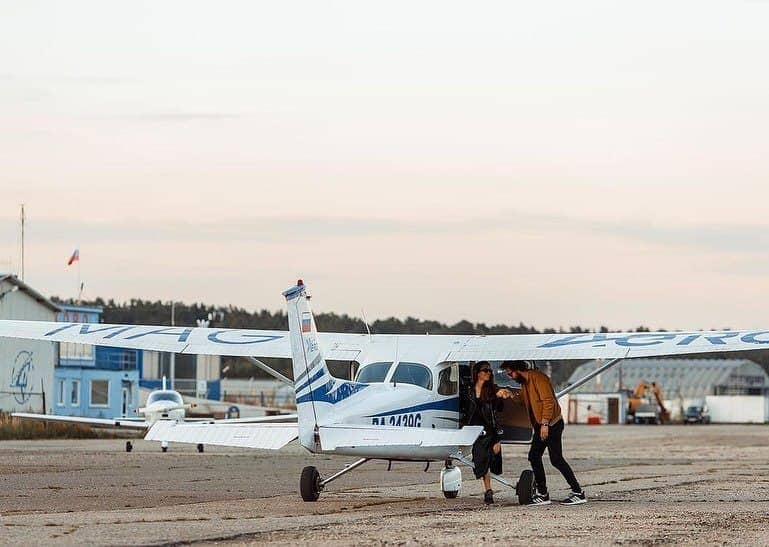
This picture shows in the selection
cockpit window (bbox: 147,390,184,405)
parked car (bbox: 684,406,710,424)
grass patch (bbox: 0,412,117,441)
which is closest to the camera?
cockpit window (bbox: 147,390,184,405)

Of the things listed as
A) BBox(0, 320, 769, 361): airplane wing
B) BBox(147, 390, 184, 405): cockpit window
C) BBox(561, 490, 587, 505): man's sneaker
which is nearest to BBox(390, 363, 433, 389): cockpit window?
BBox(0, 320, 769, 361): airplane wing

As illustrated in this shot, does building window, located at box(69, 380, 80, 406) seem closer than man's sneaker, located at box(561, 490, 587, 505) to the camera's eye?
No

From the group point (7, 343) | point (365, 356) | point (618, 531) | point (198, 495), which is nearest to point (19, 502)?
point (198, 495)

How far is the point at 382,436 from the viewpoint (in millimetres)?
14930

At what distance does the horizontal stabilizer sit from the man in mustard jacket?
0.94m

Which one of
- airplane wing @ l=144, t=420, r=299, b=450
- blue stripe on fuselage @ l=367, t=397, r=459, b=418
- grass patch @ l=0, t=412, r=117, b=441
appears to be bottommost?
grass patch @ l=0, t=412, r=117, b=441

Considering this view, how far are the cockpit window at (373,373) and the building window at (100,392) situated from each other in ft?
152

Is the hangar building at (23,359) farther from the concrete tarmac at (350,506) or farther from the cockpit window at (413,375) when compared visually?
the cockpit window at (413,375)

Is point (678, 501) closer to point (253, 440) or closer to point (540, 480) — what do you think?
point (540, 480)

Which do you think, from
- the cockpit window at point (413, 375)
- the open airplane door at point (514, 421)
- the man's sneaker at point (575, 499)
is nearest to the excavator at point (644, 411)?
the open airplane door at point (514, 421)

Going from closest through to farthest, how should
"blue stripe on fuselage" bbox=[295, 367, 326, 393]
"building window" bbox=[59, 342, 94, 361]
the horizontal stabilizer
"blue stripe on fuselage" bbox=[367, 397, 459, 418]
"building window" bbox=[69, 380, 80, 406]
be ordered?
the horizontal stabilizer < "blue stripe on fuselage" bbox=[295, 367, 326, 393] < "blue stripe on fuselage" bbox=[367, 397, 459, 418] < "building window" bbox=[69, 380, 80, 406] < "building window" bbox=[59, 342, 94, 361]

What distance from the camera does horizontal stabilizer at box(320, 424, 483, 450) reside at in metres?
14.7

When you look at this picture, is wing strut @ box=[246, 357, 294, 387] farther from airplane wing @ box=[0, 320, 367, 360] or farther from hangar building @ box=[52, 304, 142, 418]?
hangar building @ box=[52, 304, 142, 418]

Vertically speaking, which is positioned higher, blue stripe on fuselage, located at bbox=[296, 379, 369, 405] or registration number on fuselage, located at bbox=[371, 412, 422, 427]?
blue stripe on fuselage, located at bbox=[296, 379, 369, 405]
